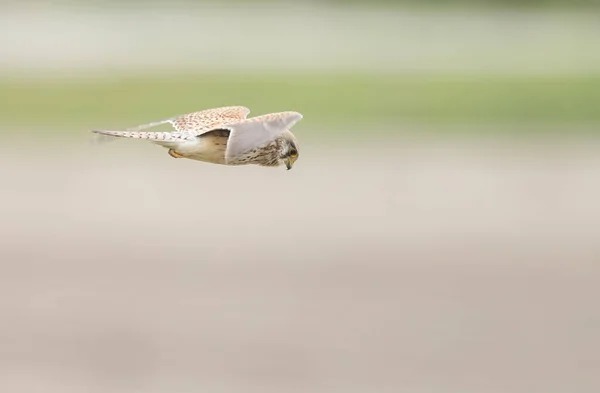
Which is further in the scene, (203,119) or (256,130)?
(203,119)

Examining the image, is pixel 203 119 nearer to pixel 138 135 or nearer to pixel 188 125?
pixel 188 125

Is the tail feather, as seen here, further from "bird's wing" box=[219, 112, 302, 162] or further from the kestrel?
"bird's wing" box=[219, 112, 302, 162]

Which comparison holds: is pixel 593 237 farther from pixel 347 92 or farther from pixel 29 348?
pixel 29 348

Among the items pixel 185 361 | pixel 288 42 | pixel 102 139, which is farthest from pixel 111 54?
pixel 102 139

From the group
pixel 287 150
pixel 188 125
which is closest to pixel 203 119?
pixel 188 125

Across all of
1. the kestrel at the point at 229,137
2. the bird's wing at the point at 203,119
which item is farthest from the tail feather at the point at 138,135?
the bird's wing at the point at 203,119

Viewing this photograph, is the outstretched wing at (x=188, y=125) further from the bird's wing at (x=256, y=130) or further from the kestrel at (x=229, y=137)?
the bird's wing at (x=256, y=130)

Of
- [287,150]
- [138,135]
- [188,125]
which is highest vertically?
[188,125]
